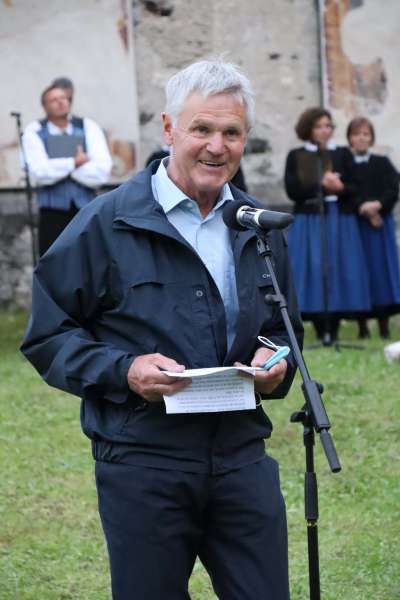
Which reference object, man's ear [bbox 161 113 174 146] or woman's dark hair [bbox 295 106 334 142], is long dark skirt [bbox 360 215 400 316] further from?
man's ear [bbox 161 113 174 146]

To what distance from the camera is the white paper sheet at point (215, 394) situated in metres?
3.25

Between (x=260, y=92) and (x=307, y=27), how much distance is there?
2.91ft

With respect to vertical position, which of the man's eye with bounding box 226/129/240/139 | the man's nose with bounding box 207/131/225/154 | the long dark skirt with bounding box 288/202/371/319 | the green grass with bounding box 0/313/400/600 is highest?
the man's eye with bounding box 226/129/240/139

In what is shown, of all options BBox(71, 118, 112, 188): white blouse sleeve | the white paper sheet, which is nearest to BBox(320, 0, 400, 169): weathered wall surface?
BBox(71, 118, 112, 188): white blouse sleeve

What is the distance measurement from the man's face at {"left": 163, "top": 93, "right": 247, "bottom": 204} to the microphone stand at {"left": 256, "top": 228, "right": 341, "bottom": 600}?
0.19m

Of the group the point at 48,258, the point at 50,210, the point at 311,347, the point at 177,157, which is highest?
the point at 177,157

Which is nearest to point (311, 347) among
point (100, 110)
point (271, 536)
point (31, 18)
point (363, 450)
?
point (363, 450)

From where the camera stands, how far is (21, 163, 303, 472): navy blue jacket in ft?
11.0

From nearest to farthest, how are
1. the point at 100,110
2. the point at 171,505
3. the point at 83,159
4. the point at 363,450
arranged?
the point at 171,505
the point at 363,450
the point at 83,159
the point at 100,110

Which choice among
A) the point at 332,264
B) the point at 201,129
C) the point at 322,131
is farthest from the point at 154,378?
the point at 332,264

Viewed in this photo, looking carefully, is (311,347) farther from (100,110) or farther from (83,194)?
(100,110)

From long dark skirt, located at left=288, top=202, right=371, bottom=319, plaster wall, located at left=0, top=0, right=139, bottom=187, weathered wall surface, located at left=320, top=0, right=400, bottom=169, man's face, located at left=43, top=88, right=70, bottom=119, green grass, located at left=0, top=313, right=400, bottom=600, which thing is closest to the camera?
green grass, located at left=0, top=313, right=400, bottom=600

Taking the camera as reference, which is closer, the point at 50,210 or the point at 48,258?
the point at 48,258

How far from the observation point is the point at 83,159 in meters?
11.2
